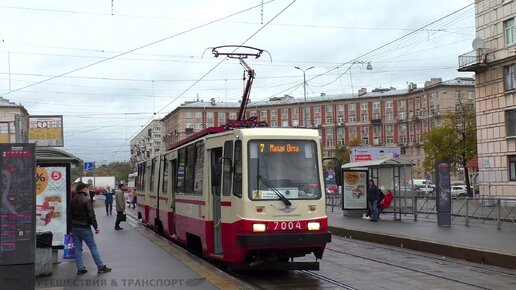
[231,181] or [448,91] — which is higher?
[448,91]

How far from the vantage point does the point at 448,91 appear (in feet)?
315

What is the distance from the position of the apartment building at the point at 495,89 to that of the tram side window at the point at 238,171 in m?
33.5

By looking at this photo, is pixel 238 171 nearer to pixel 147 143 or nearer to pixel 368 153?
pixel 368 153

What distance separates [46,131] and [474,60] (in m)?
31.3

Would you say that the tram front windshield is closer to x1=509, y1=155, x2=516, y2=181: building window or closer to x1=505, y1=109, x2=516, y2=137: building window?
x1=509, y1=155, x2=516, y2=181: building window

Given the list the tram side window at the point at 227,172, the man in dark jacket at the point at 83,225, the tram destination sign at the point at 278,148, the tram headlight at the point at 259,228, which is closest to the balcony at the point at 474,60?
the tram destination sign at the point at 278,148

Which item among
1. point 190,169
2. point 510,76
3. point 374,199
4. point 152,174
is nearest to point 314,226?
point 190,169

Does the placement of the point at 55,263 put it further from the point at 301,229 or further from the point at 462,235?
the point at 462,235

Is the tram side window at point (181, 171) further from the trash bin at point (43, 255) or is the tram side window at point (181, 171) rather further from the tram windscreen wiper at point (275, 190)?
the trash bin at point (43, 255)

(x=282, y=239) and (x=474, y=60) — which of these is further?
(x=474, y=60)

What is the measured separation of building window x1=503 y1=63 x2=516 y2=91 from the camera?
39.7 meters

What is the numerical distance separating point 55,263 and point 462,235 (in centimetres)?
1114

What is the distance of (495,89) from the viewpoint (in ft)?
137

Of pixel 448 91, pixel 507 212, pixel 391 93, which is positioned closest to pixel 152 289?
pixel 507 212
